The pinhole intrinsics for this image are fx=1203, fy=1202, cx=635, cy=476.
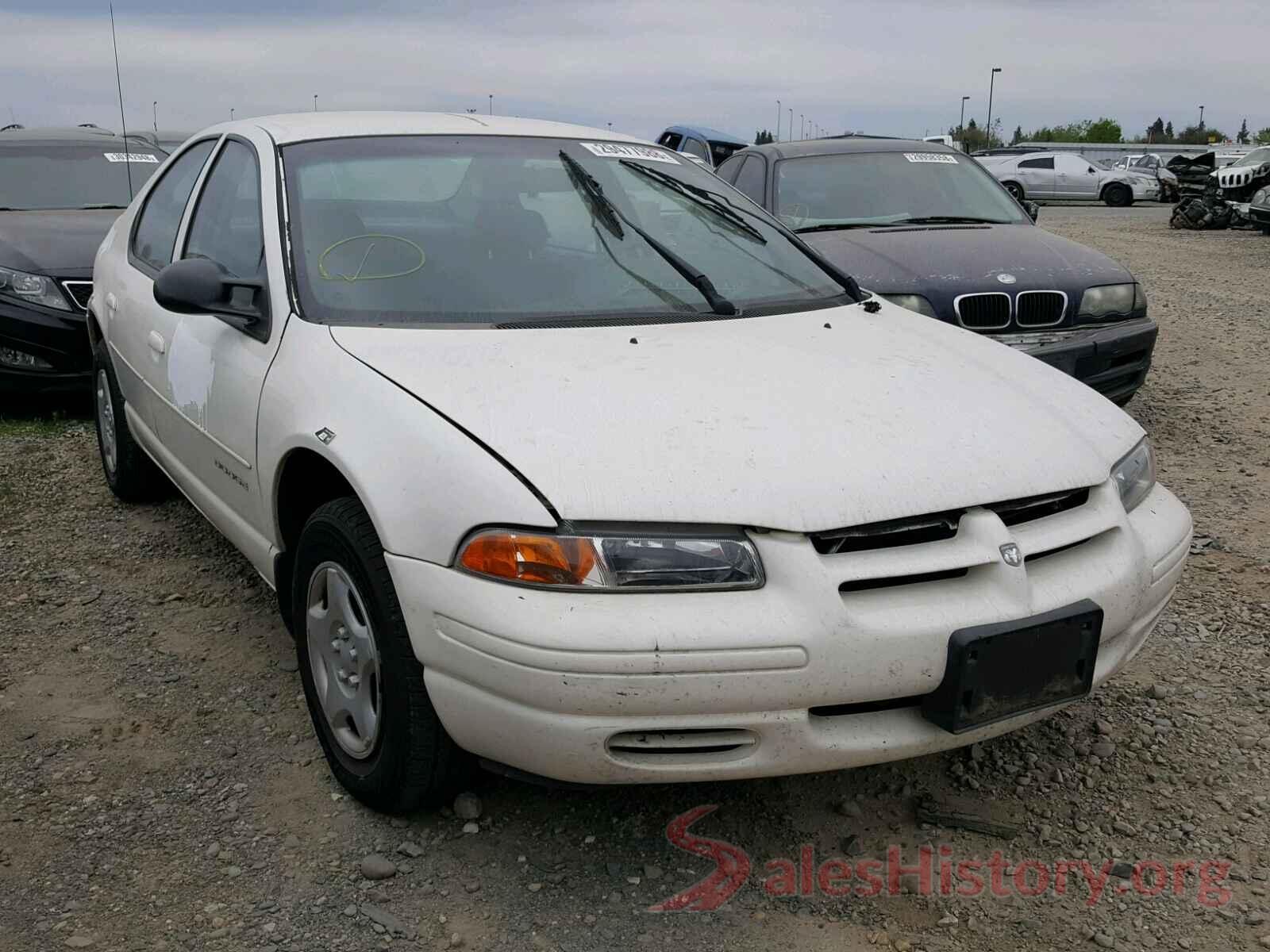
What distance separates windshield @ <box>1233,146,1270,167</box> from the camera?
18.9 metres

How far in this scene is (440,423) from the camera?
232 cm

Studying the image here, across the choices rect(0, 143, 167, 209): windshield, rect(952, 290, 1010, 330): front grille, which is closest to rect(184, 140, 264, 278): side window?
rect(952, 290, 1010, 330): front grille

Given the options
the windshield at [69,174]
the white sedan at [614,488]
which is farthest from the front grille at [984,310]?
the windshield at [69,174]

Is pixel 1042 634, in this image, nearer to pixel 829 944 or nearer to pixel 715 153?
pixel 829 944

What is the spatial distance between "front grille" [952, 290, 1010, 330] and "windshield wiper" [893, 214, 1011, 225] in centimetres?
113

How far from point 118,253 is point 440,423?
109 inches

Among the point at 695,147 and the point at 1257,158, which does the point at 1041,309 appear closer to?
the point at 695,147

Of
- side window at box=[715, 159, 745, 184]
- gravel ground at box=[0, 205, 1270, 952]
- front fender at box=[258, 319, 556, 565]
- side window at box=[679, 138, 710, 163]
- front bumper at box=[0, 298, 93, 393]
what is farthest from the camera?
side window at box=[679, 138, 710, 163]

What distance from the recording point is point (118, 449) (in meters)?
4.69

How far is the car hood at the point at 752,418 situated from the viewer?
86.2 inches

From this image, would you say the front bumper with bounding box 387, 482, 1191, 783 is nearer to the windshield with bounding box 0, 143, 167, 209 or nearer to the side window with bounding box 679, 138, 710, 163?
the windshield with bounding box 0, 143, 167, 209

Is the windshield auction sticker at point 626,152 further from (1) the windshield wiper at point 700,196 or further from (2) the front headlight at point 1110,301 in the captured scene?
(2) the front headlight at point 1110,301

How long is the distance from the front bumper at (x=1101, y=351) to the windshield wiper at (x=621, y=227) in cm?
261

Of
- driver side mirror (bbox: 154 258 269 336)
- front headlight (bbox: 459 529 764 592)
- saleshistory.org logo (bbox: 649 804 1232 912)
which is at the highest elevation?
driver side mirror (bbox: 154 258 269 336)
